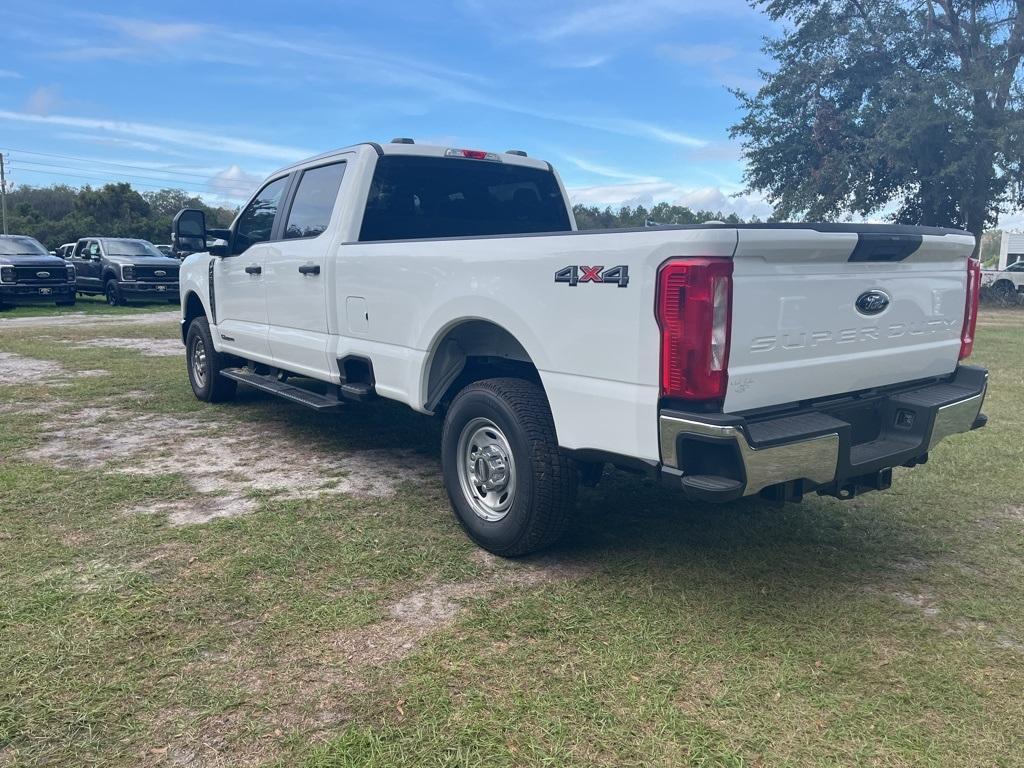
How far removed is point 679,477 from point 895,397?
1.26 metres

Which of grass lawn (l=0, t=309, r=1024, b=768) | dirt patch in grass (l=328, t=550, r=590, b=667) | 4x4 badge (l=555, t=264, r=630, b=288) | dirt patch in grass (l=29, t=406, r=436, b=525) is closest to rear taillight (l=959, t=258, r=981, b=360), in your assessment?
grass lawn (l=0, t=309, r=1024, b=768)

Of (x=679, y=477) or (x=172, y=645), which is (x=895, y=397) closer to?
(x=679, y=477)

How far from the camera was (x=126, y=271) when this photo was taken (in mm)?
20547

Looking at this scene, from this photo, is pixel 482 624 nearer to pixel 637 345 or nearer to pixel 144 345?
pixel 637 345

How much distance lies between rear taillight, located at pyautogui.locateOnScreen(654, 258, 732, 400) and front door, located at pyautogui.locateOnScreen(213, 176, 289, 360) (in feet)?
12.0

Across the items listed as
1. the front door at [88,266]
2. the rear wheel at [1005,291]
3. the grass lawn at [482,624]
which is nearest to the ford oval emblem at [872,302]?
the grass lawn at [482,624]

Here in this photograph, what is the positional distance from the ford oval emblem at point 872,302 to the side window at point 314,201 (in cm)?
324

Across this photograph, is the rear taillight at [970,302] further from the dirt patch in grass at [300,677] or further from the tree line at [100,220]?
the tree line at [100,220]

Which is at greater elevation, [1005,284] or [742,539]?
[1005,284]

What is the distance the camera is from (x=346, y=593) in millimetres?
3479

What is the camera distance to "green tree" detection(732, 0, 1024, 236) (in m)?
24.0

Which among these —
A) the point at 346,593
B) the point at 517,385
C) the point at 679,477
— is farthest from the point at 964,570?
the point at 346,593

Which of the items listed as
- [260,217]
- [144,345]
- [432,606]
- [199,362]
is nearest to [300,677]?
[432,606]

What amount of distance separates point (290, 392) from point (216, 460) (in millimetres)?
686
